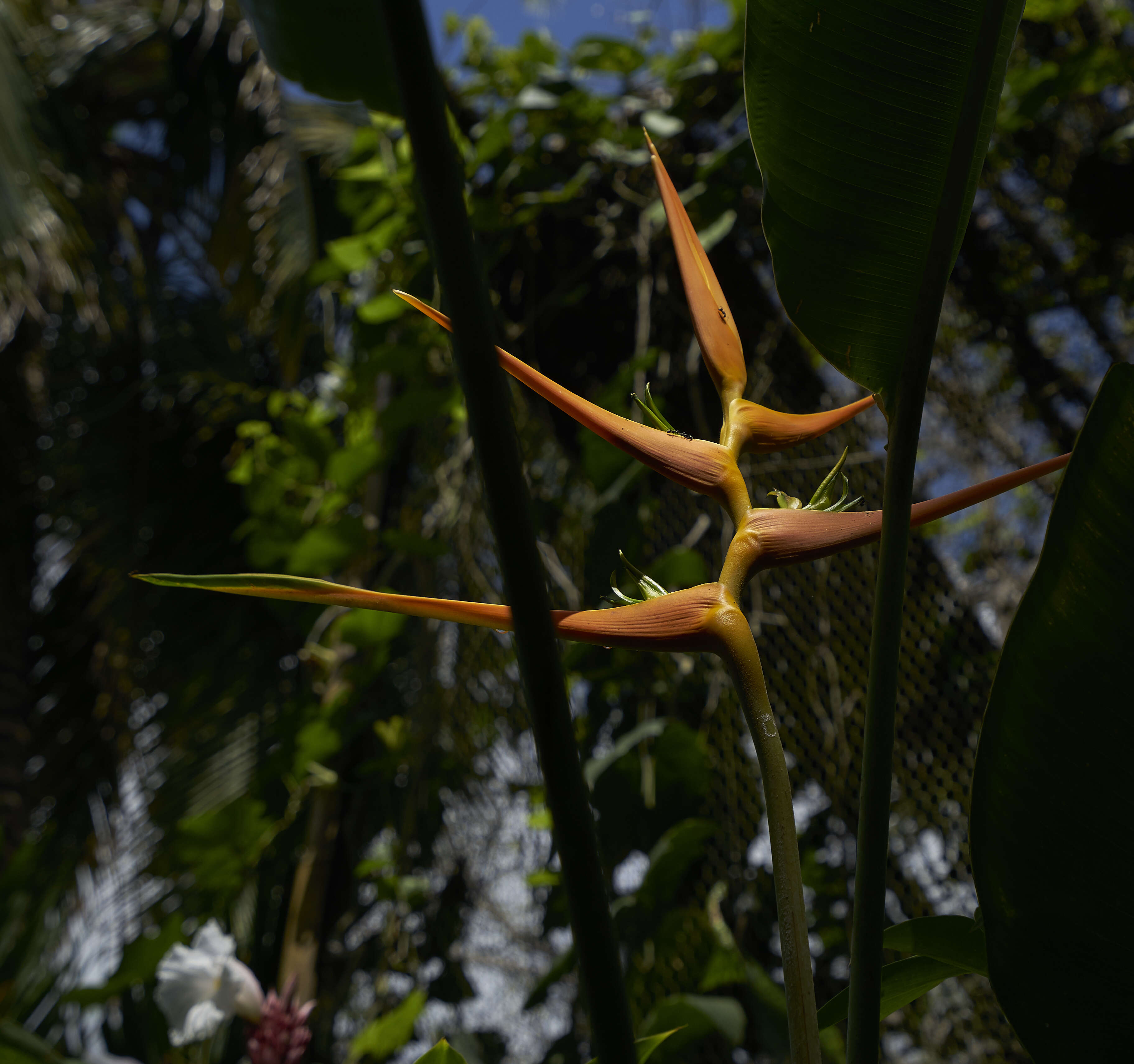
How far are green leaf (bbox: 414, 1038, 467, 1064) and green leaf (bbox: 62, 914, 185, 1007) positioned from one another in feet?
1.71

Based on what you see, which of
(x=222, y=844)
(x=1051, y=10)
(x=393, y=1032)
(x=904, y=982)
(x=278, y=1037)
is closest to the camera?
(x=904, y=982)

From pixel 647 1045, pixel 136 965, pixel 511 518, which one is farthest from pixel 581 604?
pixel 511 518

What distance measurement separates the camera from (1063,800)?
23cm

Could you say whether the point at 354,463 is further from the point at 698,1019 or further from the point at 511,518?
the point at 511,518

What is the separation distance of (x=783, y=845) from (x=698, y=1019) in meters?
0.42

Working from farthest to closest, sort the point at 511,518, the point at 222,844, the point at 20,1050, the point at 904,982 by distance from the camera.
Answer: the point at 222,844
the point at 20,1050
the point at 904,982
the point at 511,518

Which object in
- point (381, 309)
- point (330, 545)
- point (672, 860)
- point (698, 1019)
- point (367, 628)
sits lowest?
point (698, 1019)

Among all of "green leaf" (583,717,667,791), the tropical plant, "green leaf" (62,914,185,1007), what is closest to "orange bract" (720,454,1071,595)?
the tropical plant

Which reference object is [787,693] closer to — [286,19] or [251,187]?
[286,19]

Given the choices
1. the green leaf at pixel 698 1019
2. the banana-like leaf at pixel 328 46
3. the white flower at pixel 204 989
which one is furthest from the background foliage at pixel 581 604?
the banana-like leaf at pixel 328 46

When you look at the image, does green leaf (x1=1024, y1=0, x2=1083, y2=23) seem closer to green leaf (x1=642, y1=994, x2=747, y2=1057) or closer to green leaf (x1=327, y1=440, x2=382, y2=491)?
green leaf (x1=327, y1=440, x2=382, y2=491)

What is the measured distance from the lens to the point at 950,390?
0.92 m

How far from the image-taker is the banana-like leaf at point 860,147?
0.26 metres

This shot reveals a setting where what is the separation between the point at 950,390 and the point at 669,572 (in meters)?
0.43
